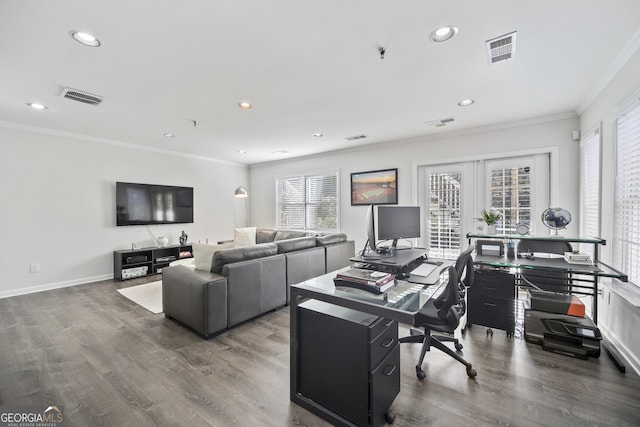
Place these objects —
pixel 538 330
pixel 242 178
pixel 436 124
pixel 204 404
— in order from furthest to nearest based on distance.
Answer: pixel 242 178, pixel 436 124, pixel 538 330, pixel 204 404

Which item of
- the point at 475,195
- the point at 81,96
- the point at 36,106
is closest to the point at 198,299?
the point at 81,96

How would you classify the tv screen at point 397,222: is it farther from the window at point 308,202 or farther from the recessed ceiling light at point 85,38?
the window at point 308,202

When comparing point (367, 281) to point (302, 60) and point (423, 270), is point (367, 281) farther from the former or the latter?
point (302, 60)

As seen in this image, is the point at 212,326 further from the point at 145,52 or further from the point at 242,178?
the point at 242,178

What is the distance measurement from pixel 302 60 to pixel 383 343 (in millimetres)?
2343

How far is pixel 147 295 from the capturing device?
408 cm

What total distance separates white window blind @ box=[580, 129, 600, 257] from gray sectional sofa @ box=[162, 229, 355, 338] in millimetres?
3552

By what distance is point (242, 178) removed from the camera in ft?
24.7

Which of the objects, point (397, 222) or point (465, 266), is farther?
point (397, 222)

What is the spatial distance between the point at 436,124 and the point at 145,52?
12.5ft

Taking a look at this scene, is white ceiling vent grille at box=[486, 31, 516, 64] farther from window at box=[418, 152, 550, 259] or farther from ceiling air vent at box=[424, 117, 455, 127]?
window at box=[418, 152, 550, 259]

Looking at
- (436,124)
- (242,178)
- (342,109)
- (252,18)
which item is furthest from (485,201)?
(242,178)

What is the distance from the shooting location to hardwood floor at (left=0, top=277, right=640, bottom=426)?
5.60 ft

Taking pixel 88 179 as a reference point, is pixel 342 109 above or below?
above
